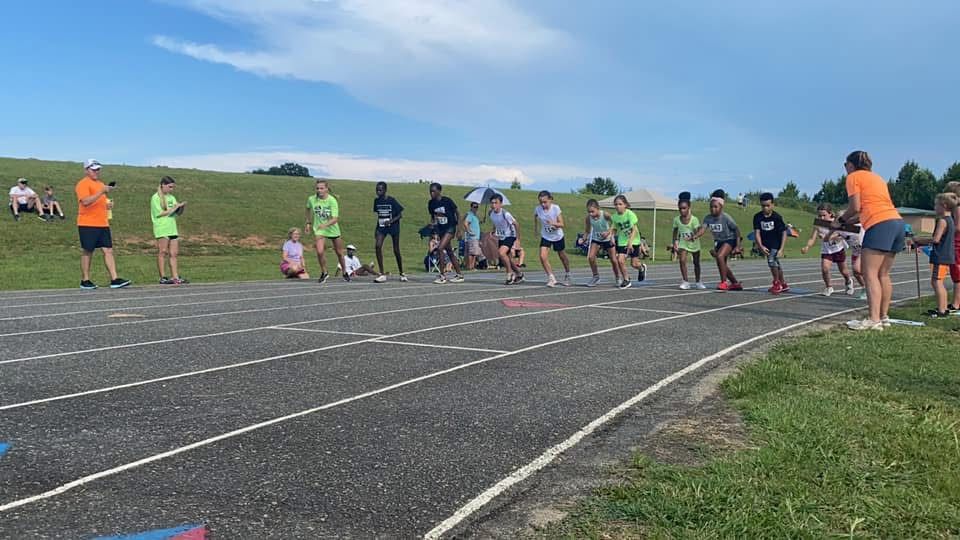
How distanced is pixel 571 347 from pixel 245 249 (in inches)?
906

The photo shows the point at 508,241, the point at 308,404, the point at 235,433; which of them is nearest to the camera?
the point at 235,433

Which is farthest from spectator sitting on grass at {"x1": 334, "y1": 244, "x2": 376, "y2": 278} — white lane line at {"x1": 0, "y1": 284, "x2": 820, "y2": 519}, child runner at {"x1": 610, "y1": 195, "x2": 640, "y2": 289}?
white lane line at {"x1": 0, "y1": 284, "x2": 820, "y2": 519}

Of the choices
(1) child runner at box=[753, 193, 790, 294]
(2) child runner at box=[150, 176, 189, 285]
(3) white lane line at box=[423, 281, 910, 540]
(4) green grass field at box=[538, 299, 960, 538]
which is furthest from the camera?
(2) child runner at box=[150, 176, 189, 285]

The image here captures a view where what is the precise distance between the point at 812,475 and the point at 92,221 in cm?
1307

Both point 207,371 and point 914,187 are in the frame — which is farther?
point 914,187

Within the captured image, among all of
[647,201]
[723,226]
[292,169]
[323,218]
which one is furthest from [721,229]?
[292,169]

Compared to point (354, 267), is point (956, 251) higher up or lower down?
higher up

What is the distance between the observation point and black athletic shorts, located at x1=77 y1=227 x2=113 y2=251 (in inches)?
526

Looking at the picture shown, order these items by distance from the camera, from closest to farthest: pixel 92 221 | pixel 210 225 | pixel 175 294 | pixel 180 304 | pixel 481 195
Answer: pixel 180 304 < pixel 175 294 < pixel 92 221 < pixel 481 195 < pixel 210 225

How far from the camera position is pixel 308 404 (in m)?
5.11

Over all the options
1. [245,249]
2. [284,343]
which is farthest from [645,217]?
[284,343]

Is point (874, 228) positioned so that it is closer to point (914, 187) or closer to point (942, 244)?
point (942, 244)

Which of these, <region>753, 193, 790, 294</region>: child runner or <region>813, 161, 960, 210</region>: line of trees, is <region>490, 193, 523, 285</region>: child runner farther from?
<region>813, 161, 960, 210</region>: line of trees

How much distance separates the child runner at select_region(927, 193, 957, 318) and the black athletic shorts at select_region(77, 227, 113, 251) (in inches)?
516
